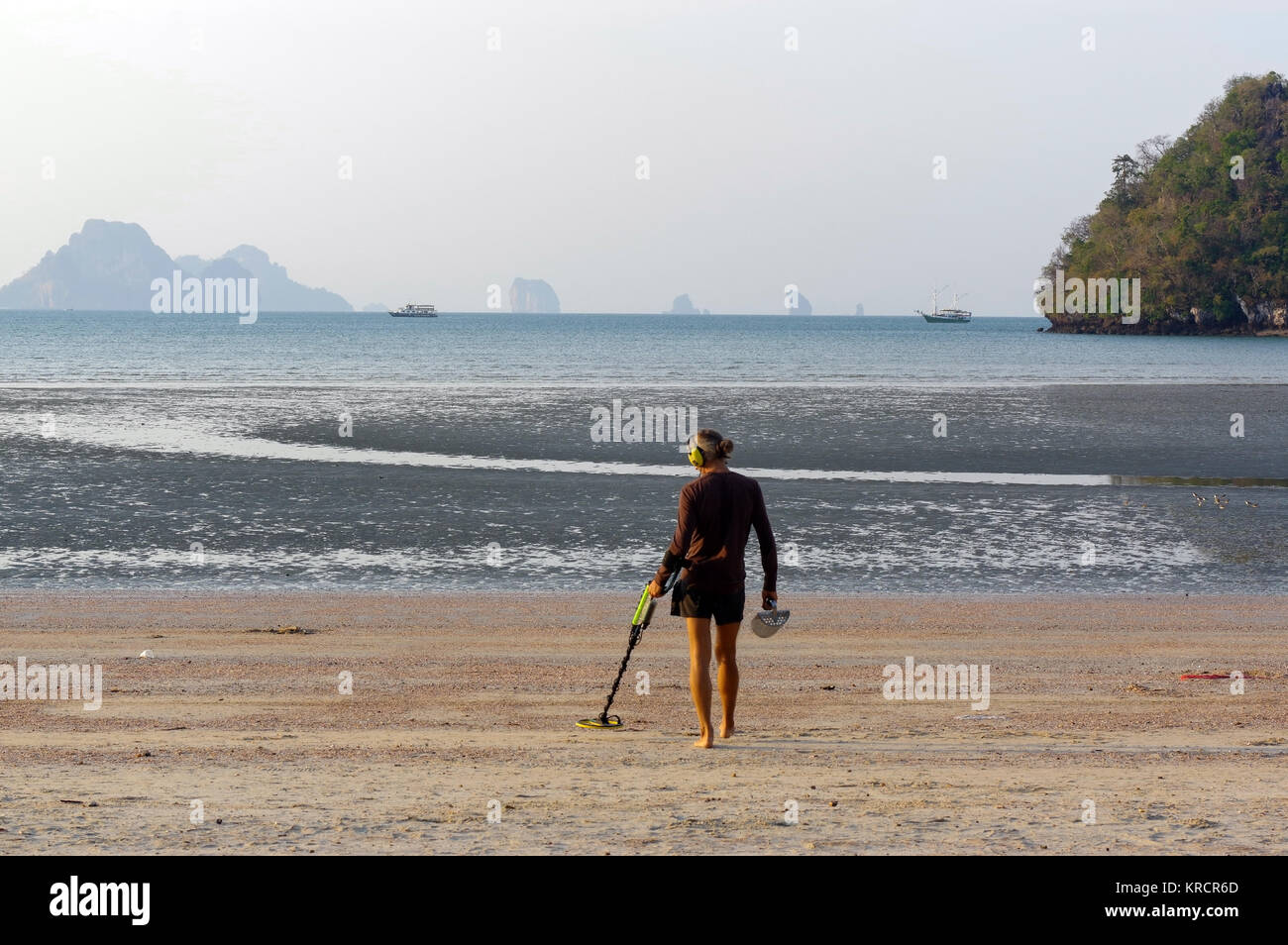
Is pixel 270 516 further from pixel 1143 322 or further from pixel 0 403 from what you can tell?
pixel 1143 322

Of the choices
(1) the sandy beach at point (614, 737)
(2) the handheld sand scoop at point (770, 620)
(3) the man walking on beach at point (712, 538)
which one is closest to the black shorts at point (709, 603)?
(3) the man walking on beach at point (712, 538)

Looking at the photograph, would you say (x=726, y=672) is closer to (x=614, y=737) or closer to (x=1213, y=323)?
(x=614, y=737)

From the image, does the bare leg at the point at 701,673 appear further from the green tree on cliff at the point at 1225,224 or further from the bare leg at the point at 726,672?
the green tree on cliff at the point at 1225,224

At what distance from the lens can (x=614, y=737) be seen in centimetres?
872

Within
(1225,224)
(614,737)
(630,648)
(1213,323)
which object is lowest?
(614,737)

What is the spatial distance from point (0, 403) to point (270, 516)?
102 ft

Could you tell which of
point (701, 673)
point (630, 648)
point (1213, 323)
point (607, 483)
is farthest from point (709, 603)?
point (1213, 323)

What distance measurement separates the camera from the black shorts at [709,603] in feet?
26.8

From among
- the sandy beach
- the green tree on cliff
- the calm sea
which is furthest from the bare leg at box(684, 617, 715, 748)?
Answer: the green tree on cliff

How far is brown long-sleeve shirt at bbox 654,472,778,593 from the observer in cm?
812

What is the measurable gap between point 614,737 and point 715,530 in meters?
1.60

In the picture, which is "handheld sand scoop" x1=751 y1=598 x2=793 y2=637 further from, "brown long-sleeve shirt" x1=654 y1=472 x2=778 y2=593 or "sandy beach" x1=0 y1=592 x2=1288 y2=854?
"sandy beach" x1=0 y1=592 x2=1288 y2=854
